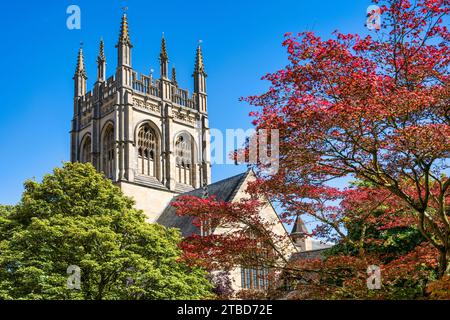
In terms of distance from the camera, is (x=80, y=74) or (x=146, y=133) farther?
(x=80, y=74)

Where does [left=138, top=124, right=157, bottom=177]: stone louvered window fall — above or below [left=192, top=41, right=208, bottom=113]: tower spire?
below

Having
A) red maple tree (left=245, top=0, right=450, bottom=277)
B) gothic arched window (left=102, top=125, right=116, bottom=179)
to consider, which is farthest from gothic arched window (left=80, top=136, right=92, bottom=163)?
red maple tree (left=245, top=0, right=450, bottom=277)

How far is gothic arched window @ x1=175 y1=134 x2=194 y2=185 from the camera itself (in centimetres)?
5856

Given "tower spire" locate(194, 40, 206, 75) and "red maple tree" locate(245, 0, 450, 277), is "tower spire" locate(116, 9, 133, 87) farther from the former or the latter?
"red maple tree" locate(245, 0, 450, 277)

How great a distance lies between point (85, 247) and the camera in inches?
966

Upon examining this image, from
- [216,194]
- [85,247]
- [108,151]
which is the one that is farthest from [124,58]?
[85,247]

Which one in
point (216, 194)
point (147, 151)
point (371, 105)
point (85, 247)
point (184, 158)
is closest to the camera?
point (371, 105)

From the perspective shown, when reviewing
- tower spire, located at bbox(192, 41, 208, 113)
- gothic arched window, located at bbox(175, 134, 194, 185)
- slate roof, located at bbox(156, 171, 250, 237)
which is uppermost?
tower spire, located at bbox(192, 41, 208, 113)

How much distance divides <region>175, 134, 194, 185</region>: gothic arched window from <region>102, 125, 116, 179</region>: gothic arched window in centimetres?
625

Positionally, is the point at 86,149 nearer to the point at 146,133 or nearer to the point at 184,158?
the point at 146,133

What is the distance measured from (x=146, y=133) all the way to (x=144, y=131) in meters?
0.27

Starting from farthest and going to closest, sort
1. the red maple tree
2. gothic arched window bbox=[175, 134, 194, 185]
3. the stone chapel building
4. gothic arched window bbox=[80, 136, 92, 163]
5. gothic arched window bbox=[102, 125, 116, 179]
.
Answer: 1. gothic arched window bbox=[80, 136, 92, 163]
2. gothic arched window bbox=[175, 134, 194, 185]
3. gothic arched window bbox=[102, 125, 116, 179]
4. the stone chapel building
5. the red maple tree
